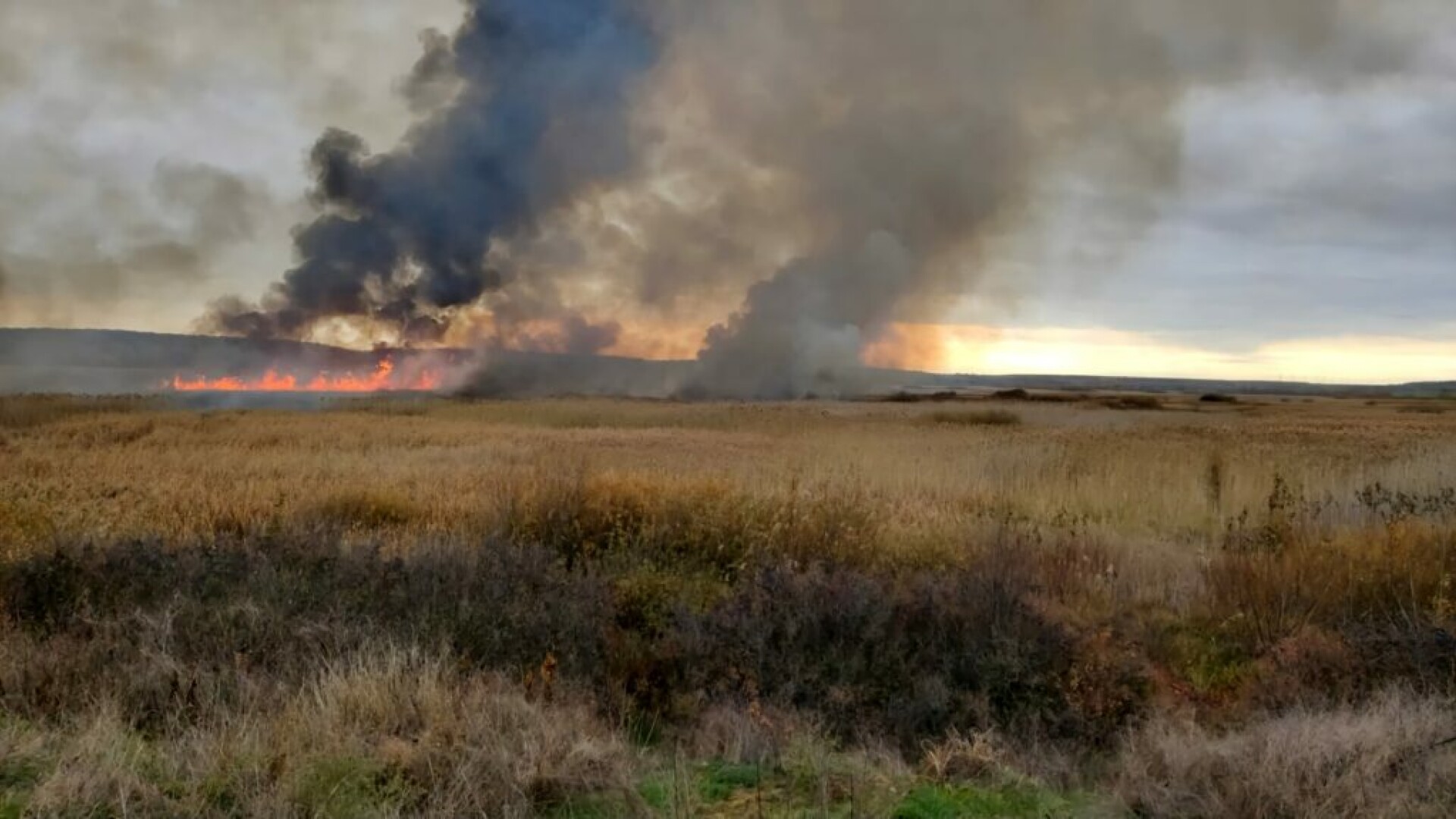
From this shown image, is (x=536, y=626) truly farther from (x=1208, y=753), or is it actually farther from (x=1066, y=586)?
(x=1066, y=586)

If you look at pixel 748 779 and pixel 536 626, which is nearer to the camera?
pixel 748 779

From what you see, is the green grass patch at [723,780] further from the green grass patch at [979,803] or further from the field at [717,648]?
the green grass patch at [979,803]

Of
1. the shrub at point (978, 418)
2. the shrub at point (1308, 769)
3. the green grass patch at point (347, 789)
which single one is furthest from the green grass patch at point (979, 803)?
the shrub at point (978, 418)

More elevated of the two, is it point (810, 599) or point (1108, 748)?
point (810, 599)

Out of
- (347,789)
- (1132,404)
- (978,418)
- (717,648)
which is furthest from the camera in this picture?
(1132,404)

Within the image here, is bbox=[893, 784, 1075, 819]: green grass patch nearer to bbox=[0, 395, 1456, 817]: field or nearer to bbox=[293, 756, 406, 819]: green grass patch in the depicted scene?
bbox=[0, 395, 1456, 817]: field

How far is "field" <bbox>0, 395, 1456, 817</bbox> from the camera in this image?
448 cm

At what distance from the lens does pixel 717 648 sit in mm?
7145

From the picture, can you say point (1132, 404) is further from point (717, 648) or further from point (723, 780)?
point (723, 780)

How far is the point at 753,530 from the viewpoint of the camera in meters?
10.4

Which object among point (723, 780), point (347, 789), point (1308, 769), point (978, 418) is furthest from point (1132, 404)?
point (347, 789)

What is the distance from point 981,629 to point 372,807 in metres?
5.12

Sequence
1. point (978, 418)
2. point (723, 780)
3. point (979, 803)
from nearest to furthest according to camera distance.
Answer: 1. point (979, 803)
2. point (723, 780)
3. point (978, 418)

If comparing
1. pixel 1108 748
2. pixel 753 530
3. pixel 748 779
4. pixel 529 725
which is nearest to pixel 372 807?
pixel 529 725
